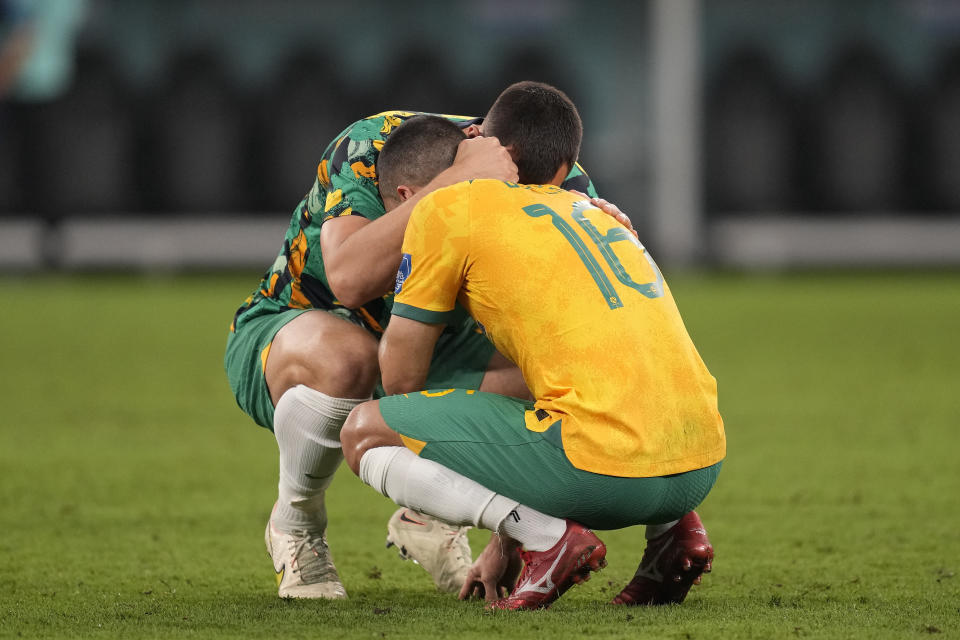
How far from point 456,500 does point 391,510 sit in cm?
167

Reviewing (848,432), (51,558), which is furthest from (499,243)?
(848,432)

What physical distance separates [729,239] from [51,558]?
18446 mm

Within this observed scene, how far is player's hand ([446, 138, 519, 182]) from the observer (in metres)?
2.97

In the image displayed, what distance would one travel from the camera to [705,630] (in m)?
2.76

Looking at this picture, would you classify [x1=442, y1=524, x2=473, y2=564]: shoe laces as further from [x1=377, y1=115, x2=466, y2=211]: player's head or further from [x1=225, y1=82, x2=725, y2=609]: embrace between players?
[x1=377, y1=115, x2=466, y2=211]: player's head

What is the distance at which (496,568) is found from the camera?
3.13m

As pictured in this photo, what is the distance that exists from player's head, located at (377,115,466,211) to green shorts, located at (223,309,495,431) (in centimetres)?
35

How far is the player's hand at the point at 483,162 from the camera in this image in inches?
117

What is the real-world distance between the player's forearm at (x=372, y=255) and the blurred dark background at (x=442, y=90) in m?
18.8

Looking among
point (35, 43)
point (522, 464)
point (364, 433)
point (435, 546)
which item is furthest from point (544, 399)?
point (35, 43)

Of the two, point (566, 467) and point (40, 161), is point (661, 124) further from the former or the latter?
point (566, 467)

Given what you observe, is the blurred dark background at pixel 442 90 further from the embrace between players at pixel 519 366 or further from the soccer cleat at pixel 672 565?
the soccer cleat at pixel 672 565

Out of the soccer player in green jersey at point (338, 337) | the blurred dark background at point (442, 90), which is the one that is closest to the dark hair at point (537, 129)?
the soccer player in green jersey at point (338, 337)

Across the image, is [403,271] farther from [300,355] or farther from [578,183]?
[578,183]
